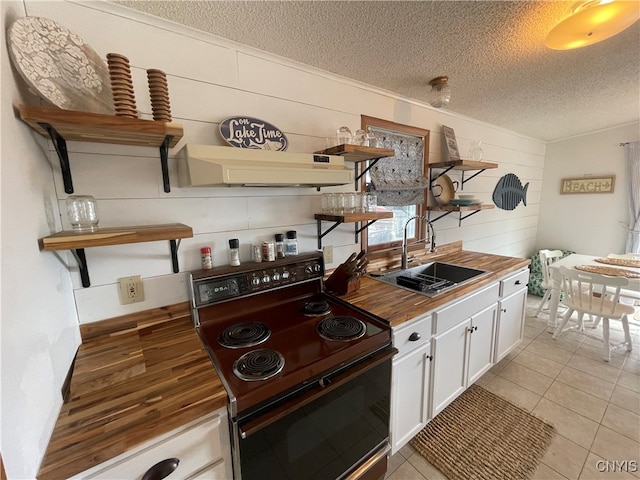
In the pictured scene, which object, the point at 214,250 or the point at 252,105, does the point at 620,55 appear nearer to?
the point at 252,105

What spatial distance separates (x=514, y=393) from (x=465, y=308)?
3.23 feet

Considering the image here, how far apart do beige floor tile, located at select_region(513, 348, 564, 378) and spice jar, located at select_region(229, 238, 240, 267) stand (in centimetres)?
266

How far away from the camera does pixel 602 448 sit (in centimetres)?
158

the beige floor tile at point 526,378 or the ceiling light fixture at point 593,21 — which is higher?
the ceiling light fixture at point 593,21

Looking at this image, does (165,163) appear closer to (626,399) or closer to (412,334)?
(412,334)

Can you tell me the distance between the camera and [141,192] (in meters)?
1.14

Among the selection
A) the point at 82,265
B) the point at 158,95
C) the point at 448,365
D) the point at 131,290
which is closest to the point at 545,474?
the point at 448,365

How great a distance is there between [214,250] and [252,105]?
0.78 metres

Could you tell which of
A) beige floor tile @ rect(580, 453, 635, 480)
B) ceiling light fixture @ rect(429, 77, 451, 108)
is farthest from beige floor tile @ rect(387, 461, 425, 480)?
ceiling light fixture @ rect(429, 77, 451, 108)

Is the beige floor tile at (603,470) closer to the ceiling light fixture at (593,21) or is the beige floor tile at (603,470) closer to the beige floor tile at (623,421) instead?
the beige floor tile at (623,421)

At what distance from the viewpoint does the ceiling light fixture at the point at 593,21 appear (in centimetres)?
102

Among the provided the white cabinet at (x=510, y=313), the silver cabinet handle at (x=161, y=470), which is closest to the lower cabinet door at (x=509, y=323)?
the white cabinet at (x=510, y=313)

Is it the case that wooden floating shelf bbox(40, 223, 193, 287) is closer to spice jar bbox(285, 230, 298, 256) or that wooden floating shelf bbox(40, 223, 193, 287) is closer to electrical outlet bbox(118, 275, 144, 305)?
electrical outlet bbox(118, 275, 144, 305)

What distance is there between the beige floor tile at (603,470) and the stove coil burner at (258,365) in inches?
72.3
